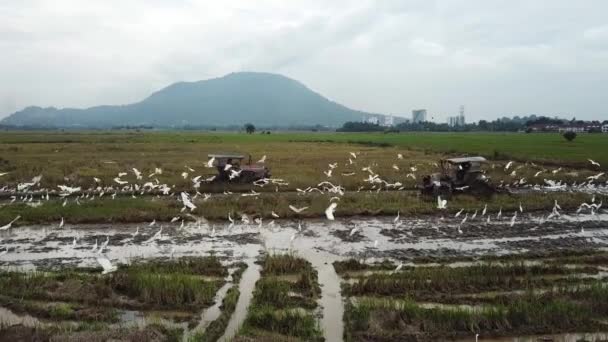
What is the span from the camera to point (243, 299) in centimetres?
931

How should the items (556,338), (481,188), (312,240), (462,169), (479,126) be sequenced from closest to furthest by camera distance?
(556,338), (312,240), (481,188), (462,169), (479,126)

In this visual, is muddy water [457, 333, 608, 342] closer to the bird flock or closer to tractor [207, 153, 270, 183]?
the bird flock

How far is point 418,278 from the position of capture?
994 centimetres

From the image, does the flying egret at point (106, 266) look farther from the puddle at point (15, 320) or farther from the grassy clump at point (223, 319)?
the grassy clump at point (223, 319)

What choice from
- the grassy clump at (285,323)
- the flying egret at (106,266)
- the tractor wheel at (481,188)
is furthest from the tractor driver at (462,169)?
the flying egret at (106,266)

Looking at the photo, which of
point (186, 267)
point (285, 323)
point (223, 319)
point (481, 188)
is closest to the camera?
point (285, 323)

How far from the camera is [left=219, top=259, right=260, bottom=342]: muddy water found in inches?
311

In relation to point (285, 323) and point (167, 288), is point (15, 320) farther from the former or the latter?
point (285, 323)

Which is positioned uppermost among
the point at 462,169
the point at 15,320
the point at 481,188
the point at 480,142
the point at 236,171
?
the point at 480,142

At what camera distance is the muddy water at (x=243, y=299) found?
790 centimetres

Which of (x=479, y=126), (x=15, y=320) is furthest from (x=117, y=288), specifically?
(x=479, y=126)

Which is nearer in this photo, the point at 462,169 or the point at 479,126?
the point at 462,169

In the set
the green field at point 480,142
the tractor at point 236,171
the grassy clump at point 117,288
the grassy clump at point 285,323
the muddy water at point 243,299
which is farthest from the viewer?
the green field at point 480,142

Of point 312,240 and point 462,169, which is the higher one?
point 462,169
